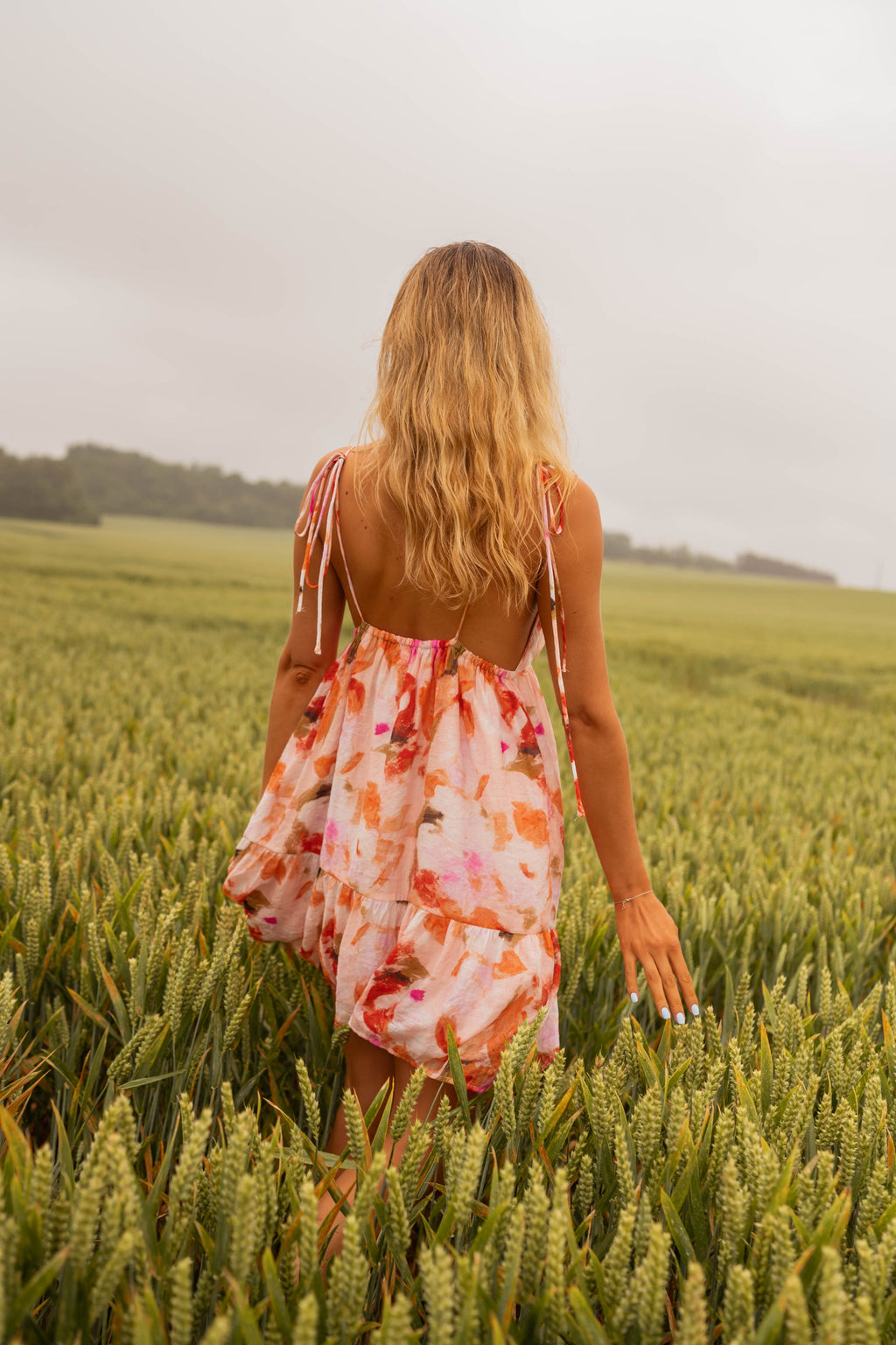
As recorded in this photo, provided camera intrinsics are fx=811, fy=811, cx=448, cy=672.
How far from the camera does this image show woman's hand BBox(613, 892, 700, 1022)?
1388 millimetres

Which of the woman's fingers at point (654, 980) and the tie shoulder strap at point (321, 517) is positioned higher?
the tie shoulder strap at point (321, 517)

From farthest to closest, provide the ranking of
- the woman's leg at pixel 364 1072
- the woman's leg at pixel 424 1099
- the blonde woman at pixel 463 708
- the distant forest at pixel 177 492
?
the distant forest at pixel 177 492 < the woman's leg at pixel 364 1072 < the blonde woman at pixel 463 708 < the woman's leg at pixel 424 1099

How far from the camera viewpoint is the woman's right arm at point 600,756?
1.37 meters

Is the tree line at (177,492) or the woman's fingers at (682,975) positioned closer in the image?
the woman's fingers at (682,975)

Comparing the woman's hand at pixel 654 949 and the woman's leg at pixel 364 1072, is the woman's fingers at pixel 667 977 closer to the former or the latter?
the woman's hand at pixel 654 949

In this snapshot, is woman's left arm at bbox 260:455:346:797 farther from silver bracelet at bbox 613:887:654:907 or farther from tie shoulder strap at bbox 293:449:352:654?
silver bracelet at bbox 613:887:654:907

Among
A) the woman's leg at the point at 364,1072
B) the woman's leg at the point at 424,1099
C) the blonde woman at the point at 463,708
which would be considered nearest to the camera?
the woman's leg at the point at 424,1099

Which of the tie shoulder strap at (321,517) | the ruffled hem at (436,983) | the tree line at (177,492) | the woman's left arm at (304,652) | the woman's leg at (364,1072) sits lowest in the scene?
the woman's leg at (364,1072)

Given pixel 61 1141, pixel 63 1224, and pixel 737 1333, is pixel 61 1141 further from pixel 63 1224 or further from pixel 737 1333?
pixel 737 1333

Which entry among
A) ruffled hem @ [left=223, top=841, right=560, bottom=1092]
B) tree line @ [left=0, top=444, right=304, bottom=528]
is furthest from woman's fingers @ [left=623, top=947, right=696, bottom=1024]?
tree line @ [left=0, top=444, right=304, bottom=528]

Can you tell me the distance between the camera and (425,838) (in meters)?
1.36

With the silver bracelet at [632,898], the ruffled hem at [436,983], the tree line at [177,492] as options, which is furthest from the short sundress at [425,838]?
the tree line at [177,492]

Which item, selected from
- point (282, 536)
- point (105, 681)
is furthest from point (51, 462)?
point (105, 681)

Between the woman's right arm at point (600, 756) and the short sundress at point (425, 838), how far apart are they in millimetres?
29
